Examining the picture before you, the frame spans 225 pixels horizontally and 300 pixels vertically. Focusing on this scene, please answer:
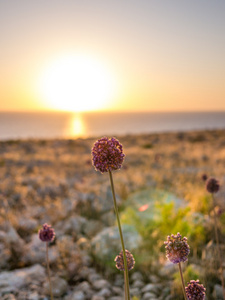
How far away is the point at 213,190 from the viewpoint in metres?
3.51

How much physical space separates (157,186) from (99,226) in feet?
11.2

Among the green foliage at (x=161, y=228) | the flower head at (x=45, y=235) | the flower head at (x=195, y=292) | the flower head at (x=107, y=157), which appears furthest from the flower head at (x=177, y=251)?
the green foliage at (x=161, y=228)

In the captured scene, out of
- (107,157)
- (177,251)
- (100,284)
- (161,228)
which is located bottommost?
(100,284)

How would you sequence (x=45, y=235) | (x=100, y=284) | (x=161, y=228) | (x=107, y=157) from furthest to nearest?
(x=161, y=228), (x=100, y=284), (x=45, y=235), (x=107, y=157)

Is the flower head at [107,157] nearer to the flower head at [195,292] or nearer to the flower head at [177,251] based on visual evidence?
the flower head at [177,251]

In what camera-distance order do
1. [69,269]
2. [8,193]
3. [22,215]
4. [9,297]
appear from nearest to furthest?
[9,297] < [69,269] < [22,215] < [8,193]

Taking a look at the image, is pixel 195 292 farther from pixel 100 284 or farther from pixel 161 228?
pixel 161 228

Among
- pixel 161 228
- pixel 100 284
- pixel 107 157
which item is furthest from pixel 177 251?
pixel 161 228

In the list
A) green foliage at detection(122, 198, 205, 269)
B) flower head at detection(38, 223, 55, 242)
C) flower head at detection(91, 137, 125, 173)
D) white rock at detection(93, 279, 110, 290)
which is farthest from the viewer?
green foliage at detection(122, 198, 205, 269)

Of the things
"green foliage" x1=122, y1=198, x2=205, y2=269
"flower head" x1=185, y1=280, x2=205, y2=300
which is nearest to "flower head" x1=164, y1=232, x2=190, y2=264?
"flower head" x1=185, y1=280, x2=205, y2=300

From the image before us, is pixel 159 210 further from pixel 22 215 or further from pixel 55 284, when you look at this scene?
pixel 22 215

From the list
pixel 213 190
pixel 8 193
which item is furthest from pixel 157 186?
pixel 213 190

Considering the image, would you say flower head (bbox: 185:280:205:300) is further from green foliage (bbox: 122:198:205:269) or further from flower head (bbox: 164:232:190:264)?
green foliage (bbox: 122:198:205:269)

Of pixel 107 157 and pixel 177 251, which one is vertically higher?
pixel 107 157
